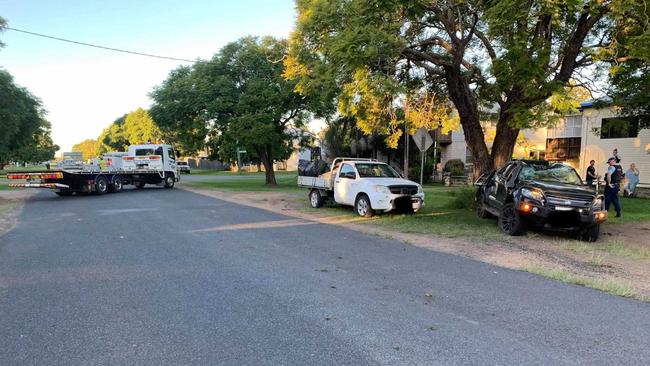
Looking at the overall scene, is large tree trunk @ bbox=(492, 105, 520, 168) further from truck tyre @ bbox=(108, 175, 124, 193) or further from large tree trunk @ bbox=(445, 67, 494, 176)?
truck tyre @ bbox=(108, 175, 124, 193)

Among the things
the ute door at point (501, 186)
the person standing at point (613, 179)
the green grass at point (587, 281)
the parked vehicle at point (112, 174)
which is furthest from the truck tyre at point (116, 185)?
the person standing at point (613, 179)

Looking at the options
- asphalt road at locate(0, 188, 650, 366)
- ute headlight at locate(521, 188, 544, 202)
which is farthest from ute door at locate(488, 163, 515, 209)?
asphalt road at locate(0, 188, 650, 366)

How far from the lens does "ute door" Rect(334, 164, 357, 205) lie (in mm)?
14500

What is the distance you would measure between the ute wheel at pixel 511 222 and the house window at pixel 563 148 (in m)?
19.8

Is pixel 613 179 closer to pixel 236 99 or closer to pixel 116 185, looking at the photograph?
pixel 236 99

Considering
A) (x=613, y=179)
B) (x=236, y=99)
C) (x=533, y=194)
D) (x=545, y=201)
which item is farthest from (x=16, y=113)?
(x=613, y=179)

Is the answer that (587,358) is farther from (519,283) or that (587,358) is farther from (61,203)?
(61,203)

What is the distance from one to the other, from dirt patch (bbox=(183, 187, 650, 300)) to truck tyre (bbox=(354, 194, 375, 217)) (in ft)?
3.45

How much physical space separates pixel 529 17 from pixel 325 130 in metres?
26.6

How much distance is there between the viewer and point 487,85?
13680 mm

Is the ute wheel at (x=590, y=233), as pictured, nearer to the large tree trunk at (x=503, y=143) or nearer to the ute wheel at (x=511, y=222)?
the ute wheel at (x=511, y=222)

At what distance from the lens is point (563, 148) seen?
28.0 metres

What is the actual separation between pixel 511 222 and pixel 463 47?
215 inches

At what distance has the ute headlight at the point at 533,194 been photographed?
9758 mm
